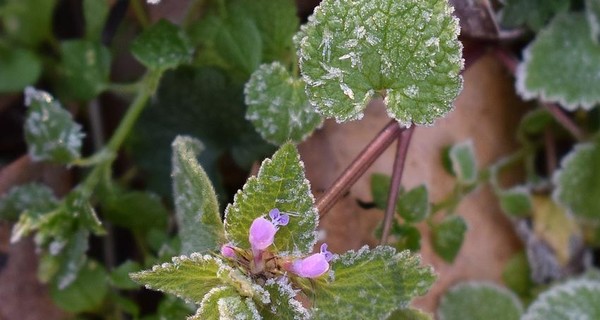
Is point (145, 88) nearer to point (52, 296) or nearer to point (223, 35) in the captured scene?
point (223, 35)

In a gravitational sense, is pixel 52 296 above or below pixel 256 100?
below

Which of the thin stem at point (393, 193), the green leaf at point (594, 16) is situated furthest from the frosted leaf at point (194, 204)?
the green leaf at point (594, 16)

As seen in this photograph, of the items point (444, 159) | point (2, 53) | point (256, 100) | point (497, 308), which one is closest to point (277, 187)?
point (256, 100)

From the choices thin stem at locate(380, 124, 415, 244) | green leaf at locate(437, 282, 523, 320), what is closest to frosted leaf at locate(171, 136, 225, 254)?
thin stem at locate(380, 124, 415, 244)

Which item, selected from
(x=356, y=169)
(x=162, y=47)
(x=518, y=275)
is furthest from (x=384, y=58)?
(x=518, y=275)

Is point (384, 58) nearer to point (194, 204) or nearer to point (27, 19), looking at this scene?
point (194, 204)
